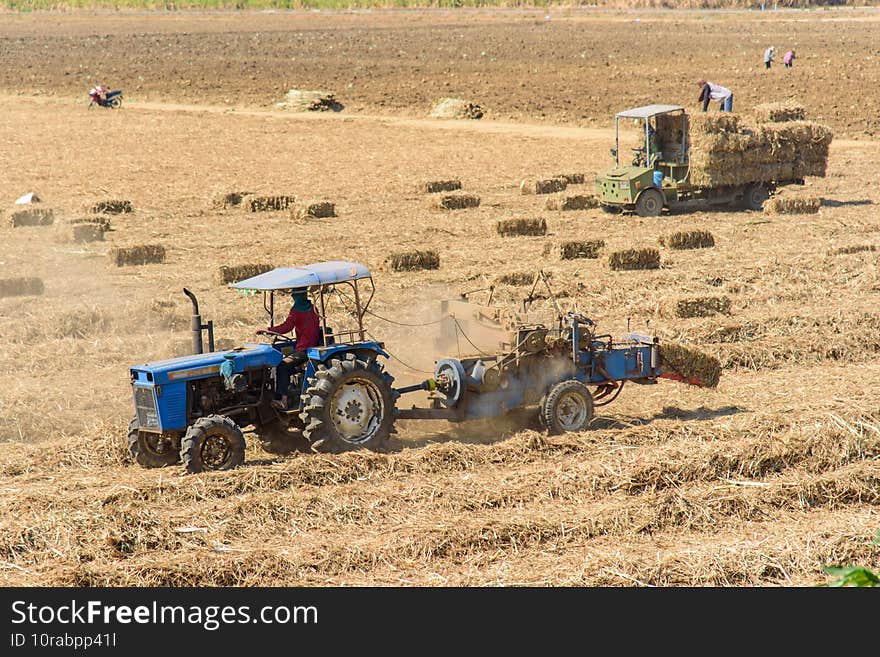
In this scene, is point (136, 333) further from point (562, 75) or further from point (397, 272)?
point (562, 75)

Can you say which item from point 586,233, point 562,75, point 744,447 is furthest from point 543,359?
point 562,75

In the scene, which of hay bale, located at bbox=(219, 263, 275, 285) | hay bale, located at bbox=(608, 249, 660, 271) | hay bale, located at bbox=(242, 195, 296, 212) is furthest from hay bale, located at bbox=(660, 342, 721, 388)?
hay bale, located at bbox=(242, 195, 296, 212)

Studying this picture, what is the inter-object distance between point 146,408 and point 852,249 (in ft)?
47.1

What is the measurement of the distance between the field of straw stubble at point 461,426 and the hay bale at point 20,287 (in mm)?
361

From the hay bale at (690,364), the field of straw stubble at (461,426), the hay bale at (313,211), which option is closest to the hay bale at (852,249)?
the field of straw stubble at (461,426)

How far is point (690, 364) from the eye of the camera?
43.1 ft

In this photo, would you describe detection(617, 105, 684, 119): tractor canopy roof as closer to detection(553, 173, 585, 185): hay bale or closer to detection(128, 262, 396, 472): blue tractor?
detection(553, 173, 585, 185): hay bale

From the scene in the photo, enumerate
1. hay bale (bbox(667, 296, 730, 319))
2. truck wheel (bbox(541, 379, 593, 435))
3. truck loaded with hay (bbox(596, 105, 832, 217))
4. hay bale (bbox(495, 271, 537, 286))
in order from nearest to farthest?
1. truck wheel (bbox(541, 379, 593, 435))
2. hay bale (bbox(667, 296, 730, 319))
3. hay bale (bbox(495, 271, 537, 286))
4. truck loaded with hay (bbox(596, 105, 832, 217))

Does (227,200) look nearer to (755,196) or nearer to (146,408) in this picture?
(755,196)

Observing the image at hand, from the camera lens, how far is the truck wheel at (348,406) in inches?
435

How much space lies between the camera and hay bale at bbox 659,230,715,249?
2192 centimetres

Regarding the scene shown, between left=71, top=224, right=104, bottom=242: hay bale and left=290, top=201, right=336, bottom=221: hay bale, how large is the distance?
13.6ft

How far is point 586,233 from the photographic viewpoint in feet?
78.1

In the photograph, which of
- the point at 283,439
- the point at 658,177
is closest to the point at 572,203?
the point at 658,177
